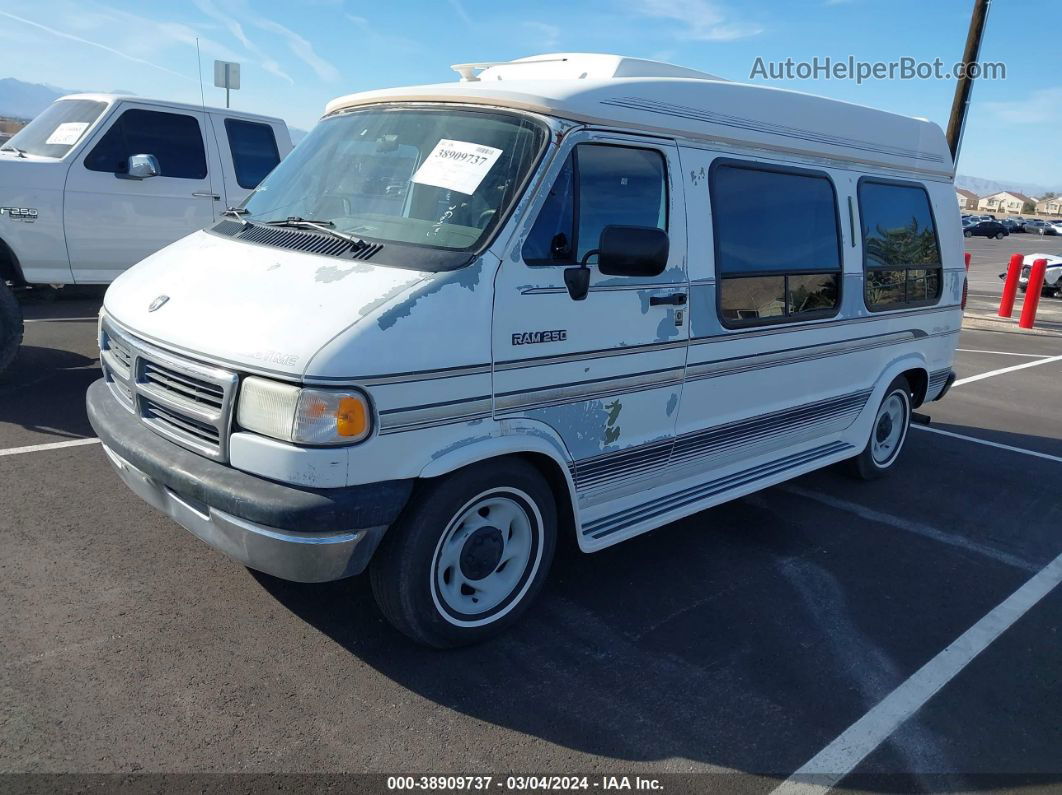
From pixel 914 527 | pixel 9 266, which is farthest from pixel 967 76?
pixel 9 266

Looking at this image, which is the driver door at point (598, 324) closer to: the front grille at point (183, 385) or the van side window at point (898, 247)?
the front grille at point (183, 385)

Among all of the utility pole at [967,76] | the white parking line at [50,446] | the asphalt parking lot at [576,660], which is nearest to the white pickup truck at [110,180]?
the white parking line at [50,446]

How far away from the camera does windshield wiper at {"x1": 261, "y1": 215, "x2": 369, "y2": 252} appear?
3512 millimetres

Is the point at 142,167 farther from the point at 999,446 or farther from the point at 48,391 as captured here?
the point at 999,446

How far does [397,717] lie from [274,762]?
472 mm

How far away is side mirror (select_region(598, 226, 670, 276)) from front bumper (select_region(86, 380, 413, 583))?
128cm

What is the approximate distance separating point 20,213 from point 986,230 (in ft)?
217

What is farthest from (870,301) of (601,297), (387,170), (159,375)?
(159,375)

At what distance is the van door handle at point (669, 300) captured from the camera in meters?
3.94

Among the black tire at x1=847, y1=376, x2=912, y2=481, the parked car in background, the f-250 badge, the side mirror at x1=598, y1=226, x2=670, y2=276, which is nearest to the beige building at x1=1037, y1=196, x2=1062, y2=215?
the parked car in background

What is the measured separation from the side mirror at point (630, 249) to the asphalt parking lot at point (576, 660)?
164 centimetres

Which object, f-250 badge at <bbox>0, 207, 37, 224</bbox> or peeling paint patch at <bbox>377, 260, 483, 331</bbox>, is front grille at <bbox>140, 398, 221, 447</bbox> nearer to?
peeling paint patch at <bbox>377, 260, 483, 331</bbox>

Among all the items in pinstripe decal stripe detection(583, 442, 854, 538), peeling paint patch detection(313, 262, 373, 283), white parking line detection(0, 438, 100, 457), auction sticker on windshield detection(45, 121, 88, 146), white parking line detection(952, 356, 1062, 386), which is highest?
auction sticker on windshield detection(45, 121, 88, 146)

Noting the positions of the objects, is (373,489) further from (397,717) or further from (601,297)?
(601,297)
